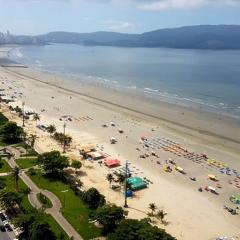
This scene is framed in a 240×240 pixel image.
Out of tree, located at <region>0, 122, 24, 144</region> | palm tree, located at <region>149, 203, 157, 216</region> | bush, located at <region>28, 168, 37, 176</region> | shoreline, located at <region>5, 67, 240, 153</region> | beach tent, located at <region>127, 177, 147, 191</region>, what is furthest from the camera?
shoreline, located at <region>5, 67, 240, 153</region>

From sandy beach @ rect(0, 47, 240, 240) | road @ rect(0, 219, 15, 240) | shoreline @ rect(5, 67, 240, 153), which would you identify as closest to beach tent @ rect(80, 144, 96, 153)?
sandy beach @ rect(0, 47, 240, 240)

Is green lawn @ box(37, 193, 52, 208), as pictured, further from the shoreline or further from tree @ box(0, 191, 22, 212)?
the shoreline

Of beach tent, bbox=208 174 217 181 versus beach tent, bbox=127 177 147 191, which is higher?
beach tent, bbox=127 177 147 191

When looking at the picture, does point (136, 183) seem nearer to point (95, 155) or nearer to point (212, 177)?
point (212, 177)

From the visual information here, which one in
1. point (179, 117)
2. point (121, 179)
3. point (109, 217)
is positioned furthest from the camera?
point (179, 117)

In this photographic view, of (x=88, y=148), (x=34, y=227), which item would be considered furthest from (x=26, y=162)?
(x=34, y=227)

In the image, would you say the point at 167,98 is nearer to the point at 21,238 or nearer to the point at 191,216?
the point at 191,216
